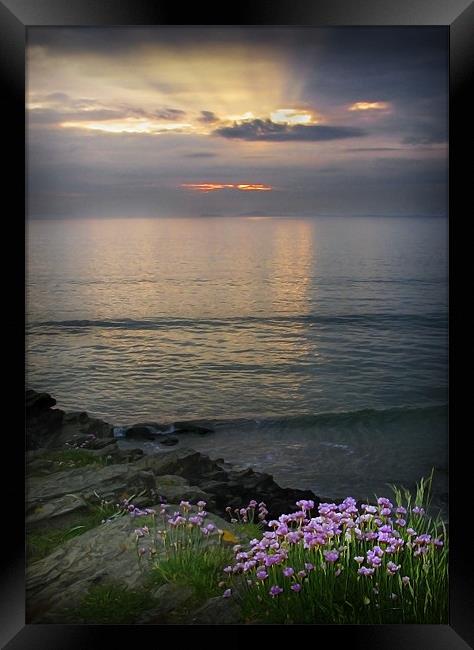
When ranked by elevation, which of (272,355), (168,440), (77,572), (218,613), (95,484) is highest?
(272,355)

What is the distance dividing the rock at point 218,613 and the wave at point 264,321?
106cm

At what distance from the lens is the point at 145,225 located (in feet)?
10.4

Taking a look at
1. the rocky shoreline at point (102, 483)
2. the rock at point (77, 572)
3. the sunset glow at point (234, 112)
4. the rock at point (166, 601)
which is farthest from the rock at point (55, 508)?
the sunset glow at point (234, 112)

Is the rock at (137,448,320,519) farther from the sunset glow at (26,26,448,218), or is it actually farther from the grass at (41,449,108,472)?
the sunset glow at (26,26,448,218)

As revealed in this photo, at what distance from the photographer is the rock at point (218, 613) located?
3.03m

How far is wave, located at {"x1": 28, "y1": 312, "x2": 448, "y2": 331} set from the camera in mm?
3119

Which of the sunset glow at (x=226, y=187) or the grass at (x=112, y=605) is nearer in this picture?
the grass at (x=112, y=605)

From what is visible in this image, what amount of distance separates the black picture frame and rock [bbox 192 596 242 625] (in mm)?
55

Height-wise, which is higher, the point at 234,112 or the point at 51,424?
the point at 234,112

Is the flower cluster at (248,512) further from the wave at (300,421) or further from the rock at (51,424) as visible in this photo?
the rock at (51,424)

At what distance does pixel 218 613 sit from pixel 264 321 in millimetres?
1130
